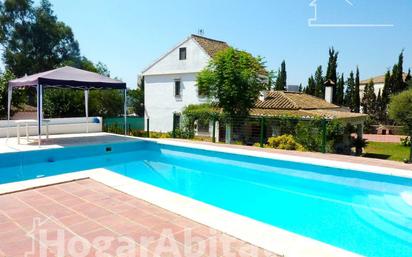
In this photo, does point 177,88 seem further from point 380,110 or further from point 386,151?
point 380,110

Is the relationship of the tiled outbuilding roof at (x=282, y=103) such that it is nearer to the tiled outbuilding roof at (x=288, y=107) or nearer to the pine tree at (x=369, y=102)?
the tiled outbuilding roof at (x=288, y=107)

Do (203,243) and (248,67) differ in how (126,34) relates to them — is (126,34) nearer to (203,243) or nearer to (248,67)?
(248,67)

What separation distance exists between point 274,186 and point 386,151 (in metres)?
15.4

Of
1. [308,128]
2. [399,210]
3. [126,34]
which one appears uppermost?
[126,34]

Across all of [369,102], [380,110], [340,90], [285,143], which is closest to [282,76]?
[340,90]

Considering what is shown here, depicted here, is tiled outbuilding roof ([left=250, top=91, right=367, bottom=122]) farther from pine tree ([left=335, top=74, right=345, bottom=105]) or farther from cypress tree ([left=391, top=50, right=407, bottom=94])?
cypress tree ([left=391, top=50, right=407, bottom=94])

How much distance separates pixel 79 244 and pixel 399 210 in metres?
6.15

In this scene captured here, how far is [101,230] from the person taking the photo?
A: 3.81 meters

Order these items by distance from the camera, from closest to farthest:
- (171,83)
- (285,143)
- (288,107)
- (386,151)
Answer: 1. (285,143)
2. (386,151)
3. (288,107)
4. (171,83)

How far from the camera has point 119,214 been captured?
14.3ft

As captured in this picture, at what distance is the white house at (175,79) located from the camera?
24.5m

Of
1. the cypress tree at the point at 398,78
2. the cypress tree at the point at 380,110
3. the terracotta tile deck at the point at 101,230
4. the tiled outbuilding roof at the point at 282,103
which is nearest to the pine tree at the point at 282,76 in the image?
the cypress tree at the point at 380,110

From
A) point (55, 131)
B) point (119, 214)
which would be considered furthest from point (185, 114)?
point (119, 214)

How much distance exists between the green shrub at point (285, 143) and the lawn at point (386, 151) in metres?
8.11
